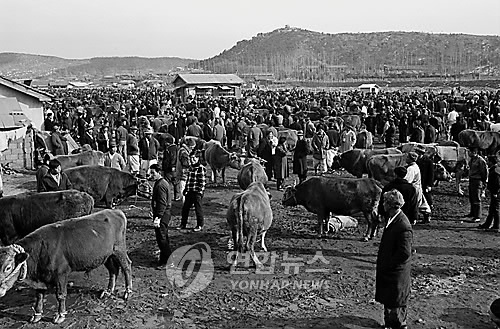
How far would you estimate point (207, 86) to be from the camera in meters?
52.6

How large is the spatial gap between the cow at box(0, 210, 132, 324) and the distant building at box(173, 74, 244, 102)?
142 ft

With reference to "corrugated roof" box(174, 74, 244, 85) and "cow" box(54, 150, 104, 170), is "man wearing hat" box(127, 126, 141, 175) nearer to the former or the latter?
"cow" box(54, 150, 104, 170)

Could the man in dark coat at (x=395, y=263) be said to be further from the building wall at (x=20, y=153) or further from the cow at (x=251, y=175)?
the building wall at (x=20, y=153)

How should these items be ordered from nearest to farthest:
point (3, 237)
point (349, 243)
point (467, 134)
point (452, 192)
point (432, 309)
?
point (432, 309)
point (3, 237)
point (349, 243)
point (452, 192)
point (467, 134)

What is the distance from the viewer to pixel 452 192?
15.1 metres

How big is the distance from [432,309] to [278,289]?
236 centimetres

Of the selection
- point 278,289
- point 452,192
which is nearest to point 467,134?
point 452,192

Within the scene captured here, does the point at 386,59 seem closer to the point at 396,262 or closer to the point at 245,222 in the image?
the point at 245,222

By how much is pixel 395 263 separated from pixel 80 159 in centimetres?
1094

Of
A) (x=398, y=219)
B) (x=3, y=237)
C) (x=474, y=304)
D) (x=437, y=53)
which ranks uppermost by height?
(x=437, y=53)

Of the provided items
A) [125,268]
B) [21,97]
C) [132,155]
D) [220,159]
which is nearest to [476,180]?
[220,159]

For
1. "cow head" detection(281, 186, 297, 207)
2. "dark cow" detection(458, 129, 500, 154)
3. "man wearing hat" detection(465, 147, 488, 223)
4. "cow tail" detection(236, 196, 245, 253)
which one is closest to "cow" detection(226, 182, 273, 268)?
"cow tail" detection(236, 196, 245, 253)

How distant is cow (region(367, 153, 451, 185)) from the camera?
14500mm

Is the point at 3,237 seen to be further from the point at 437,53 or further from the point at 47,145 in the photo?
the point at 437,53
